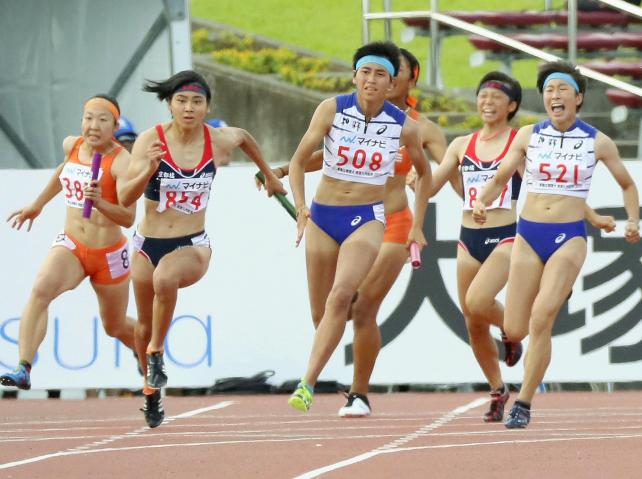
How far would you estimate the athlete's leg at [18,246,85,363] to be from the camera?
504 inches

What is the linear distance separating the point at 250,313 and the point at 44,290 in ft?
10.1

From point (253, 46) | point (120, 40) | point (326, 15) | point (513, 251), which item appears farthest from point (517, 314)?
point (326, 15)

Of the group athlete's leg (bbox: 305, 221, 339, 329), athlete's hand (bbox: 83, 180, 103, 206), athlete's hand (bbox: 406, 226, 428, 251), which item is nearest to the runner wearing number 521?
athlete's hand (bbox: 83, 180, 103, 206)

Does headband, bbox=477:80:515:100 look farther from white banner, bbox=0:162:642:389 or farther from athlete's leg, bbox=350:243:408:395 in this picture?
white banner, bbox=0:162:642:389

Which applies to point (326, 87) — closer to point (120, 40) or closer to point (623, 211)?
point (120, 40)

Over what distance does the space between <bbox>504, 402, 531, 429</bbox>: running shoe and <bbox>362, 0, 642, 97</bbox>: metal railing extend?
10.5m

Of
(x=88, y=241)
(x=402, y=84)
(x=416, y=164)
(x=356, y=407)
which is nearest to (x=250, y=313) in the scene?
(x=88, y=241)

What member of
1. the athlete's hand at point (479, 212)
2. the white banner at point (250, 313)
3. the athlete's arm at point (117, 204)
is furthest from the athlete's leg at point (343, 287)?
the white banner at point (250, 313)

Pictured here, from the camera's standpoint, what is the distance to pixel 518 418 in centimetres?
1150

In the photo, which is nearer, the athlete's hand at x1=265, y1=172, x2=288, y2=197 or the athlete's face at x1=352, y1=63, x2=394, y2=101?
the athlete's face at x1=352, y1=63, x2=394, y2=101

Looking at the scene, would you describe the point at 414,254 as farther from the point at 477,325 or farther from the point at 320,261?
the point at 477,325

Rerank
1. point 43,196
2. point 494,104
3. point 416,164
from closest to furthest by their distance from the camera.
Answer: point 416,164
point 494,104
point 43,196

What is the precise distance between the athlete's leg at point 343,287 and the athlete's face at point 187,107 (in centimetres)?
128

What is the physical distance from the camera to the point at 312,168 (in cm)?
1305
